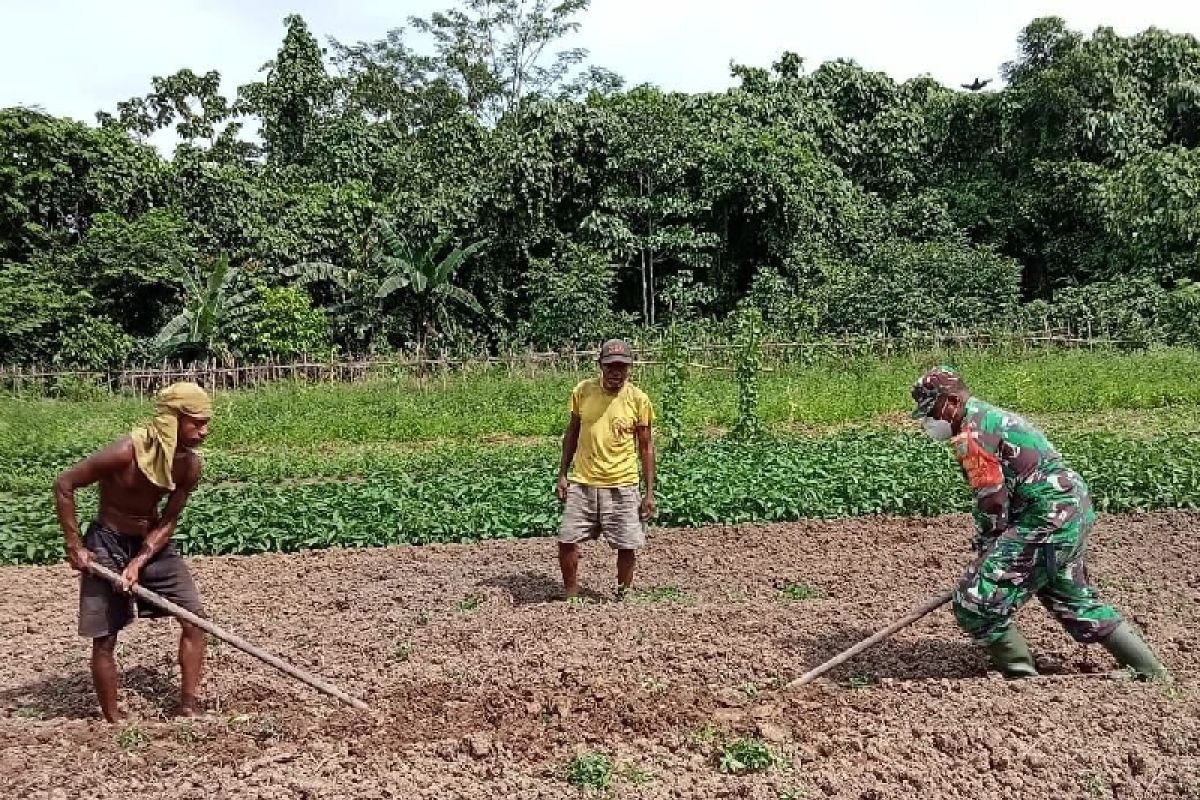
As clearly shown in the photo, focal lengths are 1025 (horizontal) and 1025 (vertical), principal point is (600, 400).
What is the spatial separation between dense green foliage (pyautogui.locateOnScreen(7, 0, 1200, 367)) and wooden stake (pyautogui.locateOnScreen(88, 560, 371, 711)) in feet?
52.2

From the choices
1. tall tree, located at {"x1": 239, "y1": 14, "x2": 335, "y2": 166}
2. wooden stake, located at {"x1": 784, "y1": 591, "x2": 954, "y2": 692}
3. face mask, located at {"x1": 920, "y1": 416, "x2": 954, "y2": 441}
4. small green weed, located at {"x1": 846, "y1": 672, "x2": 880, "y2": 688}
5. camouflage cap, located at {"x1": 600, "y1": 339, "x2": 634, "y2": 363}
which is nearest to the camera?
face mask, located at {"x1": 920, "y1": 416, "x2": 954, "y2": 441}

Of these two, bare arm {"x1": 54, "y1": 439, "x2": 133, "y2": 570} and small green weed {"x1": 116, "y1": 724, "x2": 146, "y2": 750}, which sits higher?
bare arm {"x1": 54, "y1": 439, "x2": 133, "y2": 570}

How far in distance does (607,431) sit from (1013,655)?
259 centimetres

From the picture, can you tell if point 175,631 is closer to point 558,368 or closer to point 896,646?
point 896,646

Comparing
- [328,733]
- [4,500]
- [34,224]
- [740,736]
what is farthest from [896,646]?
[34,224]

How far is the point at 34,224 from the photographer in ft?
68.9

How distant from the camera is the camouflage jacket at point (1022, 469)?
14.9ft

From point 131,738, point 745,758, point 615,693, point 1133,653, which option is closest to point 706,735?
point 745,758

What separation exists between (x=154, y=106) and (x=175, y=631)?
2502 centimetres

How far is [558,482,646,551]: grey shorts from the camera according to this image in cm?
630

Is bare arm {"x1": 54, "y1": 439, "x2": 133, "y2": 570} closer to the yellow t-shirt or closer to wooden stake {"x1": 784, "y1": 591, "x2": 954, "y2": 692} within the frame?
the yellow t-shirt

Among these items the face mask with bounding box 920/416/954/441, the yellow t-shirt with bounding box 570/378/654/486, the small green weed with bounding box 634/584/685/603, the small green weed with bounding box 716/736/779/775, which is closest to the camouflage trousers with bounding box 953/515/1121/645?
the face mask with bounding box 920/416/954/441

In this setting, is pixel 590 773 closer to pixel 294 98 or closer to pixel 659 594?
pixel 659 594

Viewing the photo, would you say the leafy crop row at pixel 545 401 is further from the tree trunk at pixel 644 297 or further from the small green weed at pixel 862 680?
the small green weed at pixel 862 680
